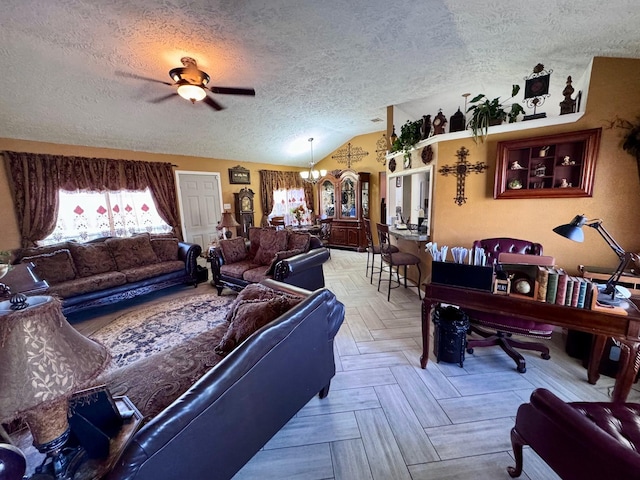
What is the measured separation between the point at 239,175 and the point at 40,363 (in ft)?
19.6

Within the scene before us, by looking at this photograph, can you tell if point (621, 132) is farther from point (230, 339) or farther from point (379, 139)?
point (379, 139)

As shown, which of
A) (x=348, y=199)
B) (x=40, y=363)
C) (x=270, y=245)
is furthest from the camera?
(x=348, y=199)

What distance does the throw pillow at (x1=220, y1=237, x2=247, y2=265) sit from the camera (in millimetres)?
3867

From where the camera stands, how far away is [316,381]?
5.51ft

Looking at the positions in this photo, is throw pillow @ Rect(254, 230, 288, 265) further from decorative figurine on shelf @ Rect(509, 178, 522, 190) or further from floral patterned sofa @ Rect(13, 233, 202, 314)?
decorative figurine on shelf @ Rect(509, 178, 522, 190)

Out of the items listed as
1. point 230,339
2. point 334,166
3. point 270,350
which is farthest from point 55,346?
point 334,166

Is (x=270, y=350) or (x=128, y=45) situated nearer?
(x=270, y=350)

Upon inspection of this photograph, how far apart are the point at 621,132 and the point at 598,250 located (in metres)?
1.14

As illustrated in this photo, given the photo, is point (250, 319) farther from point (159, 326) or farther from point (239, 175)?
point (239, 175)

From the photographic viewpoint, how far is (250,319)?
158 centimetres

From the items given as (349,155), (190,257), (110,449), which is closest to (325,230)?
(349,155)

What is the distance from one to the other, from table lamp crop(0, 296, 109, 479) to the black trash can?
2.21 meters

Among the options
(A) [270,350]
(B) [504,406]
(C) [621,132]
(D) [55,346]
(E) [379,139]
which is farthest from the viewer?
(E) [379,139]

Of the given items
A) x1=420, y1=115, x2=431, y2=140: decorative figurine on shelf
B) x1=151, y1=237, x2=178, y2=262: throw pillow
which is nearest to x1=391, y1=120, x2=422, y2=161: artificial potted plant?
x1=420, y1=115, x2=431, y2=140: decorative figurine on shelf
